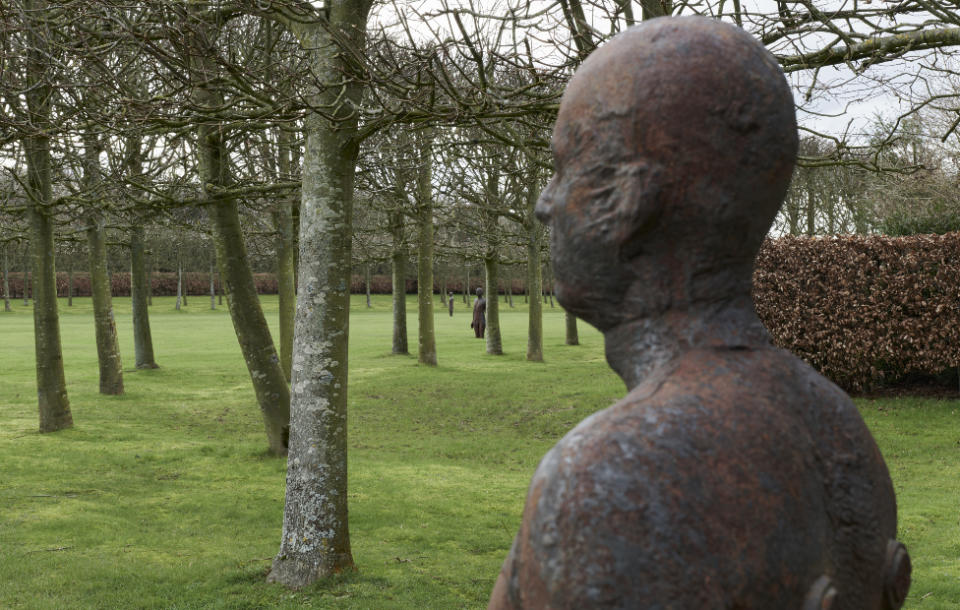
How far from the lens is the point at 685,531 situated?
154 cm

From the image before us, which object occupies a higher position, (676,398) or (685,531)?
(676,398)

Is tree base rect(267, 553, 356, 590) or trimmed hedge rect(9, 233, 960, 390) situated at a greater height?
trimmed hedge rect(9, 233, 960, 390)

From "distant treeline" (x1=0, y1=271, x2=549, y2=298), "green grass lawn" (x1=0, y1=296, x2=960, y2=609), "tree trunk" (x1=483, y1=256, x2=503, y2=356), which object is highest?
"distant treeline" (x1=0, y1=271, x2=549, y2=298)

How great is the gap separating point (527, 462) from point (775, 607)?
1037cm

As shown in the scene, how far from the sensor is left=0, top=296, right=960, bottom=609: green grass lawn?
6906 mm

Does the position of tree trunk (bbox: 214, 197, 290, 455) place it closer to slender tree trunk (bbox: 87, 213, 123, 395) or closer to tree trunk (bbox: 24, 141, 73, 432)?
tree trunk (bbox: 24, 141, 73, 432)

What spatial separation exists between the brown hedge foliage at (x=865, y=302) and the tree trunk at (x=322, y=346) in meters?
10.7

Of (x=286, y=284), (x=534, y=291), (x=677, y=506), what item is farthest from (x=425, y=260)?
(x=677, y=506)

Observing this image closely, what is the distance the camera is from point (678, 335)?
6.13 ft

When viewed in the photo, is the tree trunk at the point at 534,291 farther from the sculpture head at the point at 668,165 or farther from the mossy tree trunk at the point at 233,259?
the sculpture head at the point at 668,165

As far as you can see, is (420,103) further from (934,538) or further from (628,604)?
(934,538)

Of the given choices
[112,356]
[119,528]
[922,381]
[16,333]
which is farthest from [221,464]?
[16,333]

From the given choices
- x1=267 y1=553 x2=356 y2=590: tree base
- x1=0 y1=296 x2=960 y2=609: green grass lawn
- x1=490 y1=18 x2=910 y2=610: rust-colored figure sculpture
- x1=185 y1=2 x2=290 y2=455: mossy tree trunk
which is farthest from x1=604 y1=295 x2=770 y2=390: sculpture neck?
x1=185 y1=2 x2=290 y2=455: mossy tree trunk

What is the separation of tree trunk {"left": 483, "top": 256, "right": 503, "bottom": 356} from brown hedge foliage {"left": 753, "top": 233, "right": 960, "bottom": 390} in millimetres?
9815
